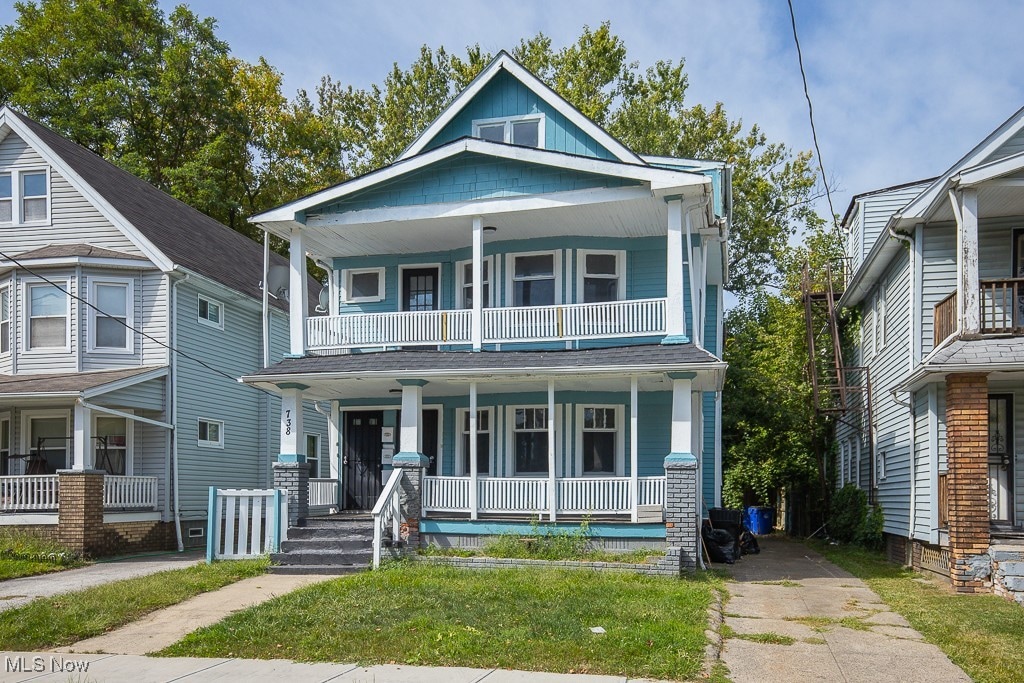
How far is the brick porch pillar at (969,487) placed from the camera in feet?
45.5

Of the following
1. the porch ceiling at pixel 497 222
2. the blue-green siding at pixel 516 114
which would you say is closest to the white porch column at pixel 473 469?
the porch ceiling at pixel 497 222

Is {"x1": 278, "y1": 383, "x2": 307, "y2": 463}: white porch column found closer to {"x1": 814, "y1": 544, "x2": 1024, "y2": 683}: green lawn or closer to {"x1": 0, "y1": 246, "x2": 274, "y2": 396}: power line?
{"x1": 0, "y1": 246, "x2": 274, "y2": 396}: power line

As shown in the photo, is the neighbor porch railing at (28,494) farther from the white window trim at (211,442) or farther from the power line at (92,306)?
the white window trim at (211,442)

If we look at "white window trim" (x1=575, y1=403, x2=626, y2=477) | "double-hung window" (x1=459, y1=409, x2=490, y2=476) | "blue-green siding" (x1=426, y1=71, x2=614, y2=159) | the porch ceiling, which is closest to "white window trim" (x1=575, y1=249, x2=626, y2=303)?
the porch ceiling

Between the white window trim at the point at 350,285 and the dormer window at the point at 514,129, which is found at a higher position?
the dormer window at the point at 514,129

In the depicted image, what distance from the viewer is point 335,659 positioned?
9.50 metres

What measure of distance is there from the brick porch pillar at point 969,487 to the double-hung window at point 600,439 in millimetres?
5918

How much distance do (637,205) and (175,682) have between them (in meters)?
10.6

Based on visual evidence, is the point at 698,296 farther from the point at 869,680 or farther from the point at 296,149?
the point at 296,149

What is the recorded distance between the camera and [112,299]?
832 inches

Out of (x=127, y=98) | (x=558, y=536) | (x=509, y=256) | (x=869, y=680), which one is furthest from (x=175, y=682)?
(x=127, y=98)

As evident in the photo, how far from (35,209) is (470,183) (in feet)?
37.0

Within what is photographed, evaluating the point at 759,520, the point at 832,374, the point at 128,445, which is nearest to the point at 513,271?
the point at 128,445

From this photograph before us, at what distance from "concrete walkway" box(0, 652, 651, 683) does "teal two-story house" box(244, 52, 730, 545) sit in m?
6.91
